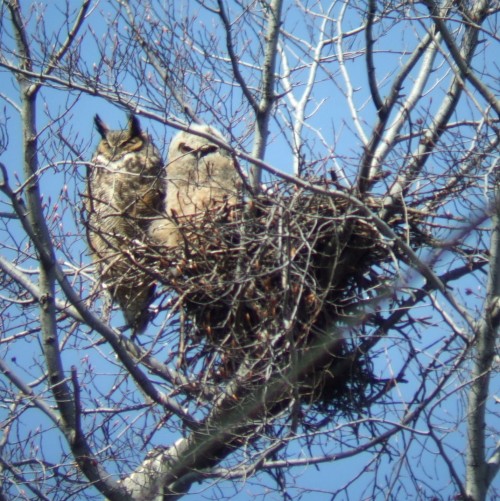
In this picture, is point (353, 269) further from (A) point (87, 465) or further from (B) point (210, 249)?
(A) point (87, 465)

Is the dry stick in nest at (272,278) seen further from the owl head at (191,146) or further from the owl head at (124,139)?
the owl head at (124,139)

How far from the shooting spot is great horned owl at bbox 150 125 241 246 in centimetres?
618

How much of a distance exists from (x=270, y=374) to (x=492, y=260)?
1335 mm

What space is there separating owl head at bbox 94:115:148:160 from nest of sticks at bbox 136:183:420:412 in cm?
209

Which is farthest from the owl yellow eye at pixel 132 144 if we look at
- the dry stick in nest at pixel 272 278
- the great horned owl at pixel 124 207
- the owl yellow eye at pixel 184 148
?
the dry stick in nest at pixel 272 278

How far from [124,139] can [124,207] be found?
965 mm

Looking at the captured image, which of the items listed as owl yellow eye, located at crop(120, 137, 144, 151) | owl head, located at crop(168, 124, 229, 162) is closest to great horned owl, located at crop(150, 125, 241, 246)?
owl head, located at crop(168, 124, 229, 162)

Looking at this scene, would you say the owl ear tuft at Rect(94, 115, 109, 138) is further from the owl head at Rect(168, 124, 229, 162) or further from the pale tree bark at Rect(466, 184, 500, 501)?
the pale tree bark at Rect(466, 184, 500, 501)

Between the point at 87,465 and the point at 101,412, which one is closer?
the point at 87,465

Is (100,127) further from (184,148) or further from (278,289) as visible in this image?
(278,289)

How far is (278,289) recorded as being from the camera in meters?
5.57

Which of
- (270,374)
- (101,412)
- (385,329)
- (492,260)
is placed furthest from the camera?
(101,412)

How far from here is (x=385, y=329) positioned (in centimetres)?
572

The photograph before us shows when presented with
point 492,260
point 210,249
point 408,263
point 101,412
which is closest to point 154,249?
point 210,249
